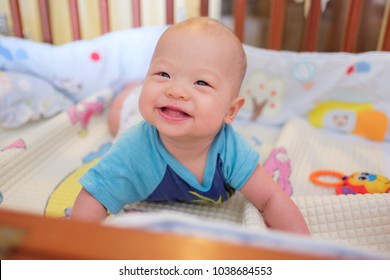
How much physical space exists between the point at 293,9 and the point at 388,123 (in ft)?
2.82

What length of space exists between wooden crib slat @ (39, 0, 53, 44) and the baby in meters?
0.85

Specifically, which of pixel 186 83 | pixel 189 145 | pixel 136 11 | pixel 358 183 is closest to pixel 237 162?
pixel 189 145

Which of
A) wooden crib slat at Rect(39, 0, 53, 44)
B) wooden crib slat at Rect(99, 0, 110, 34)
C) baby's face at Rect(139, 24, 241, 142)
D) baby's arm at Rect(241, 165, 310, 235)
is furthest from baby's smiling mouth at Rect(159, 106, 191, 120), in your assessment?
wooden crib slat at Rect(39, 0, 53, 44)

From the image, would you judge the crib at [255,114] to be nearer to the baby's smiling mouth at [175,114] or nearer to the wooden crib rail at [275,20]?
the wooden crib rail at [275,20]

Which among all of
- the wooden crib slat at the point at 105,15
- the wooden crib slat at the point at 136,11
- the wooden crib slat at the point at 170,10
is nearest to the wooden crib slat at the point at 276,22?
the wooden crib slat at the point at 170,10

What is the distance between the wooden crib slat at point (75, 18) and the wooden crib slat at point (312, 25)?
0.77 m

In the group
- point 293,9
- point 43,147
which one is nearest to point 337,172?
point 43,147

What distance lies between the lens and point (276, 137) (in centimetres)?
130

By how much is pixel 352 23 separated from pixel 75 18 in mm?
912

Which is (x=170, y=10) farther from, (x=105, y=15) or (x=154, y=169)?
(x=154, y=169)

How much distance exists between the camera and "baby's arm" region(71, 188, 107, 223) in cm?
78

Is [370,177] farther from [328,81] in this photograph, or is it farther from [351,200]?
[328,81]

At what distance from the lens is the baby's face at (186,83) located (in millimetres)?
701

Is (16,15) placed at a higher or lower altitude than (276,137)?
higher
